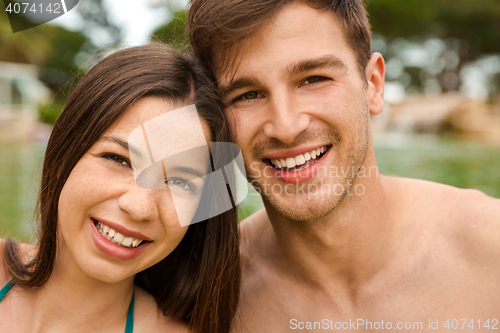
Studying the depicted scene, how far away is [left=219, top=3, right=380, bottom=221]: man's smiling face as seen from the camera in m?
2.22

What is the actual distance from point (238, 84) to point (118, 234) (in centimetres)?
100

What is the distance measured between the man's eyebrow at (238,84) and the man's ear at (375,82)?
819 millimetres

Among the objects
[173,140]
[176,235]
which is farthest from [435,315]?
[173,140]

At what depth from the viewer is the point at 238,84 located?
232cm

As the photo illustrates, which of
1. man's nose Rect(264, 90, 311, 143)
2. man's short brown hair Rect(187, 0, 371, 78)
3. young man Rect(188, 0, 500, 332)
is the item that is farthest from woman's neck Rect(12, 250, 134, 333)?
man's short brown hair Rect(187, 0, 371, 78)

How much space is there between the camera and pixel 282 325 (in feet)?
8.41

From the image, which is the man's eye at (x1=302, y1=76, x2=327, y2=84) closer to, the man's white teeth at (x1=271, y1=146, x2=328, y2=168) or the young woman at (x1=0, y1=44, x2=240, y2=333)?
the man's white teeth at (x1=271, y1=146, x2=328, y2=168)

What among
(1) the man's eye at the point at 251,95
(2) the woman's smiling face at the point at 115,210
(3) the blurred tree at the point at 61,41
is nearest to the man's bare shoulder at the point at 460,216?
(1) the man's eye at the point at 251,95

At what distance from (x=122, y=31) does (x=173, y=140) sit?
2845 cm

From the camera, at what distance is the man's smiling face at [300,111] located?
7.29 ft

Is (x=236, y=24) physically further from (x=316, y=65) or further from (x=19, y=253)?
(x=19, y=253)

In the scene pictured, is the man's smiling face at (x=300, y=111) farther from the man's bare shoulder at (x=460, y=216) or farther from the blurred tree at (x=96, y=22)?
the blurred tree at (x=96, y=22)

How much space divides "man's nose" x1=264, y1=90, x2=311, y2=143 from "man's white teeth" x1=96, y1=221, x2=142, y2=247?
88 cm

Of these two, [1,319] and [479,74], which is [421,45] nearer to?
[479,74]
